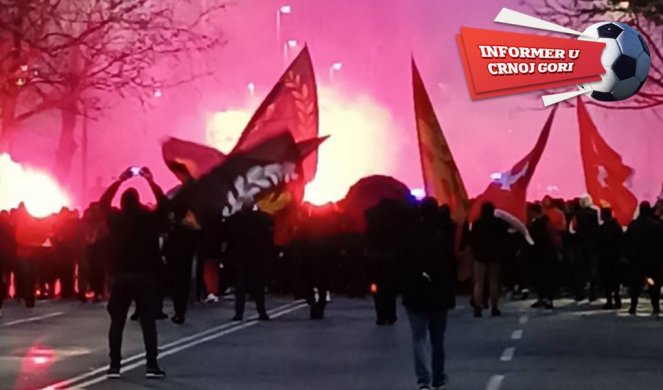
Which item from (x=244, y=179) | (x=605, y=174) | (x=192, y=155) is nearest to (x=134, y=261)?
(x=244, y=179)

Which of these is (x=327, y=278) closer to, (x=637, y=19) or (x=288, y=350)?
(x=288, y=350)

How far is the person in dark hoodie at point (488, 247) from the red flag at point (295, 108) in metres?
7.69

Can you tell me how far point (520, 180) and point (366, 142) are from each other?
2087cm

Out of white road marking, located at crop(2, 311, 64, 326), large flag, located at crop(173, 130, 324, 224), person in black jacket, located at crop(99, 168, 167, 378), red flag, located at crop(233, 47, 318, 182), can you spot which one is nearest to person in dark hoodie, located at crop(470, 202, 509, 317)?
large flag, located at crop(173, 130, 324, 224)

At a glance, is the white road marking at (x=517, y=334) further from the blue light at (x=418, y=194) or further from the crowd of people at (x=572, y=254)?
the crowd of people at (x=572, y=254)

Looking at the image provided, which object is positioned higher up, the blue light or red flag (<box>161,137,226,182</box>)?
red flag (<box>161,137,226,182</box>)

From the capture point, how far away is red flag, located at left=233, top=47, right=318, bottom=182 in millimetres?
30656

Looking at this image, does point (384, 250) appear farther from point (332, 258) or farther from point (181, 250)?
point (332, 258)

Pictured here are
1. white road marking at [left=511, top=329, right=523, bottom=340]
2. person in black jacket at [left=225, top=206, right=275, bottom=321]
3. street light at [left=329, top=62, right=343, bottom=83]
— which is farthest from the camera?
street light at [left=329, top=62, right=343, bottom=83]

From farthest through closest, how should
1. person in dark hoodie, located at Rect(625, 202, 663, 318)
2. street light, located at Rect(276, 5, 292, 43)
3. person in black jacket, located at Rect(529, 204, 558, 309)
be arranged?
1. street light, located at Rect(276, 5, 292, 43)
2. person in black jacket, located at Rect(529, 204, 558, 309)
3. person in dark hoodie, located at Rect(625, 202, 663, 318)

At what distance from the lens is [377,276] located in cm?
2152

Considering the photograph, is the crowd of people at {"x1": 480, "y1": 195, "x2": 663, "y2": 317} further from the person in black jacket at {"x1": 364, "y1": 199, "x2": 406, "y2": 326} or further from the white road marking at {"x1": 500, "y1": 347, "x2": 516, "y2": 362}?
the white road marking at {"x1": 500, "y1": 347, "x2": 516, "y2": 362}

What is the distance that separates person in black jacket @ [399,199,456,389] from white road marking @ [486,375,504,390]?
798mm

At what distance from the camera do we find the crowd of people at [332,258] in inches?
524
